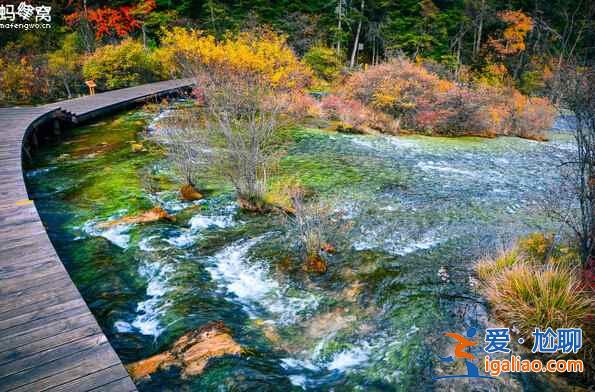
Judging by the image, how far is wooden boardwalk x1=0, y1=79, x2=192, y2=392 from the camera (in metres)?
3.05

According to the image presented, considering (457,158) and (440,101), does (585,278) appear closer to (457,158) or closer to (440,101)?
(457,158)

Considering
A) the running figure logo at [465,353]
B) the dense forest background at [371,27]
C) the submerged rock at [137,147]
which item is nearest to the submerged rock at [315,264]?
the running figure logo at [465,353]

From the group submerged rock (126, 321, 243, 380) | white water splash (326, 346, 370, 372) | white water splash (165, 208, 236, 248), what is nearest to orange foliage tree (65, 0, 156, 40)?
white water splash (165, 208, 236, 248)

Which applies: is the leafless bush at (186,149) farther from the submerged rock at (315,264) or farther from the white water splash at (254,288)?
the submerged rock at (315,264)

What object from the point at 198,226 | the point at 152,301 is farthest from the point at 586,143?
the point at 198,226

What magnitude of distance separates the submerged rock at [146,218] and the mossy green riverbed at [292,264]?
16 cm

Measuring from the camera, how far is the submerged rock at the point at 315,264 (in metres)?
5.66

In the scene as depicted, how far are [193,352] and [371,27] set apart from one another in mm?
33933

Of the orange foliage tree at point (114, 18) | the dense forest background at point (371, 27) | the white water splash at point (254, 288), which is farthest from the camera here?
the orange foliage tree at point (114, 18)

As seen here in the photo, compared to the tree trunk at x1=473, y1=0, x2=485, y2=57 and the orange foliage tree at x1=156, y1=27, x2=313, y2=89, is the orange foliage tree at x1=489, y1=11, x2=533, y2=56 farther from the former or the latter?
the orange foliage tree at x1=156, y1=27, x2=313, y2=89

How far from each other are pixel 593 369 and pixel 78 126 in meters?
16.1

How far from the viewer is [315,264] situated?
571 centimetres

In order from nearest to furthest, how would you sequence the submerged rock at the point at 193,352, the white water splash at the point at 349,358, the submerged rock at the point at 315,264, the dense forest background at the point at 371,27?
the submerged rock at the point at 193,352
the white water splash at the point at 349,358
the submerged rock at the point at 315,264
the dense forest background at the point at 371,27

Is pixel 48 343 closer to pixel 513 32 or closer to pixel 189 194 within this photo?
pixel 189 194
